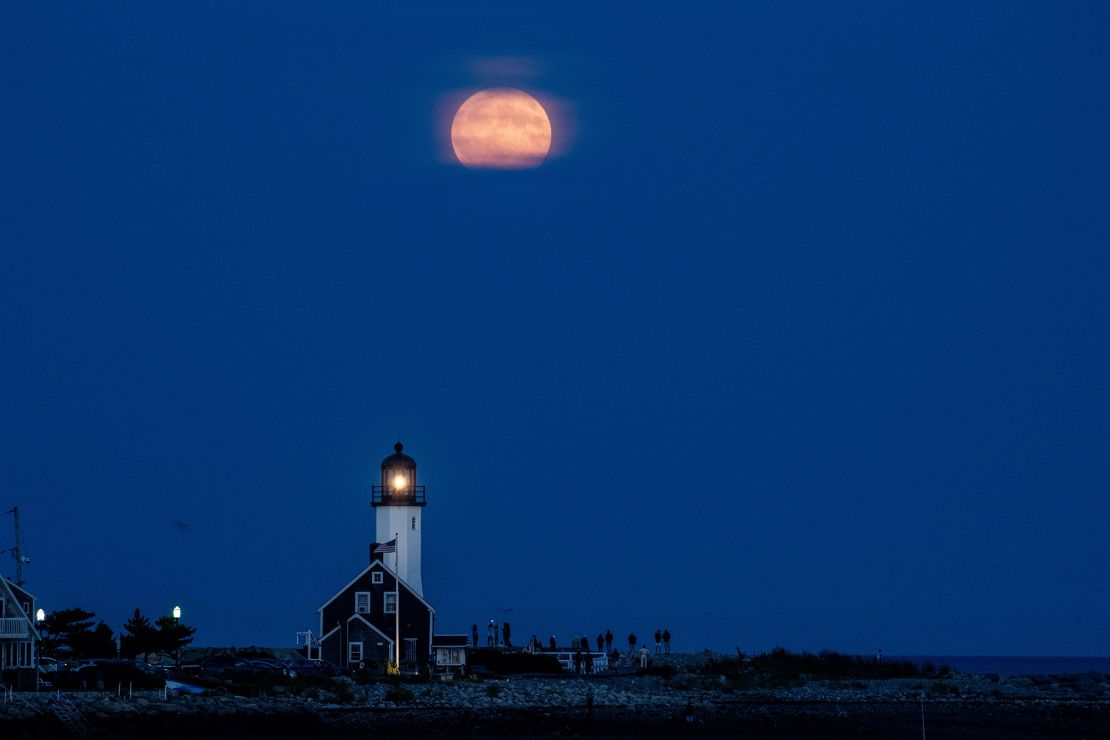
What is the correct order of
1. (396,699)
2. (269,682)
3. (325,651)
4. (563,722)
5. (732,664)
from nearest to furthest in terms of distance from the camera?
(563,722) < (396,699) < (269,682) < (325,651) < (732,664)

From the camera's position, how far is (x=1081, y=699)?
55.1m

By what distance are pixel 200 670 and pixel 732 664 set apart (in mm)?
26689

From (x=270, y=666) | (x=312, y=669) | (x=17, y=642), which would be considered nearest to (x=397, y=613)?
(x=312, y=669)

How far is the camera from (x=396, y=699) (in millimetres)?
48500

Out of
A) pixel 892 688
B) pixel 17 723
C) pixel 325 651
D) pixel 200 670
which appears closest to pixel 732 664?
pixel 892 688

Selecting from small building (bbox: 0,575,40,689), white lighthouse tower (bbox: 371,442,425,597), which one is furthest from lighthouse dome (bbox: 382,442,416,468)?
small building (bbox: 0,575,40,689)

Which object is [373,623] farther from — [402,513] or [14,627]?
[14,627]

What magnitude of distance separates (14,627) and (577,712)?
63.4 ft

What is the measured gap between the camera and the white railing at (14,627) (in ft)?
158

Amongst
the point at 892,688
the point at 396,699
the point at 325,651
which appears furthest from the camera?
the point at 325,651

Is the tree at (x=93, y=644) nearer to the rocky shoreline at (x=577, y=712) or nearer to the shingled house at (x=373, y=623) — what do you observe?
the shingled house at (x=373, y=623)

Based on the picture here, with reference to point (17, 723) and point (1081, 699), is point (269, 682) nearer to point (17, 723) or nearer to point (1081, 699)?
point (17, 723)

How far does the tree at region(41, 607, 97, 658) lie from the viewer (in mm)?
68562

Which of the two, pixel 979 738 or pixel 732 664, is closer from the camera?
pixel 979 738
